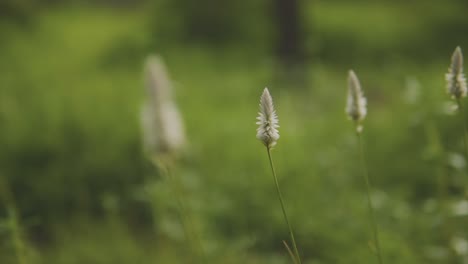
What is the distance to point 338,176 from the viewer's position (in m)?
3.04

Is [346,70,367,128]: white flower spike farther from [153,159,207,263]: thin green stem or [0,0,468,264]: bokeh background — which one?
[153,159,207,263]: thin green stem

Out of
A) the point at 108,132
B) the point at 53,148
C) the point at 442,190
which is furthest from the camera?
the point at 108,132

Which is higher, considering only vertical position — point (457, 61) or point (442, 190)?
point (442, 190)

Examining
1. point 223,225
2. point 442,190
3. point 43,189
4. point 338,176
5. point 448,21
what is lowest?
point 442,190

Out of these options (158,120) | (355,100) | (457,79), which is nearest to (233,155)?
(158,120)

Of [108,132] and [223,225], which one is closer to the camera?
[223,225]

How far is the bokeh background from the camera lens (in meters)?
2.36

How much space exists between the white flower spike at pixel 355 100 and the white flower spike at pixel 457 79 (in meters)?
0.21

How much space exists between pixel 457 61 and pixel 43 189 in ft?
8.89

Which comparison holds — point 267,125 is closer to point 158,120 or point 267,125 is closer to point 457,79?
point 457,79

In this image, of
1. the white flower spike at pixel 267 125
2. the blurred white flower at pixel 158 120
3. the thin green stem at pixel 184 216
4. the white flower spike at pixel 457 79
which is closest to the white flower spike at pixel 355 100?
the white flower spike at pixel 457 79

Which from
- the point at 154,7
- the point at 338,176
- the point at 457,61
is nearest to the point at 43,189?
the point at 338,176

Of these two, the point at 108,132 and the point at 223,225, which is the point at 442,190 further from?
the point at 108,132

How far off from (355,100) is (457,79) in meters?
→ 0.25
